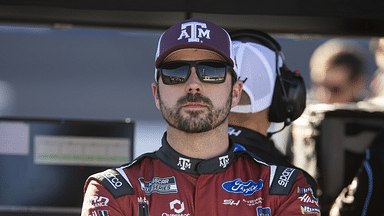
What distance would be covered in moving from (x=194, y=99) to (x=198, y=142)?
0.56ft

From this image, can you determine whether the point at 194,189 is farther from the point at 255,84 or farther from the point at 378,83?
the point at 378,83

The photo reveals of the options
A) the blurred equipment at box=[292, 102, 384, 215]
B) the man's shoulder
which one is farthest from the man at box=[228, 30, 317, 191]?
the blurred equipment at box=[292, 102, 384, 215]

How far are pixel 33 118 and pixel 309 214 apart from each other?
1907mm

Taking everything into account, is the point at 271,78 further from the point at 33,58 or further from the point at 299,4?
the point at 33,58

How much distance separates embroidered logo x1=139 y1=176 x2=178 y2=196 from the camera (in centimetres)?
174

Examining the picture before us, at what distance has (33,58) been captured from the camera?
3.00m

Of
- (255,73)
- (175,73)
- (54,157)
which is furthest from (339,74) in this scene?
(175,73)

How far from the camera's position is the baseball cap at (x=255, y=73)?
241 centimetres

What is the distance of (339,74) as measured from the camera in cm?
382

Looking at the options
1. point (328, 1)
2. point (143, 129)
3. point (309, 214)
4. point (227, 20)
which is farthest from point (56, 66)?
point (309, 214)

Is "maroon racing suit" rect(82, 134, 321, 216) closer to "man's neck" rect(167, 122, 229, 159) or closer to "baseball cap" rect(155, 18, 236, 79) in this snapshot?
"man's neck" rect(167, 122, 229, 159)

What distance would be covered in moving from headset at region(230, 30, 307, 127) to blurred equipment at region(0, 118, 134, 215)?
37.4 inches

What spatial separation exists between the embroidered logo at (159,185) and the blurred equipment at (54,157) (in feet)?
4.08

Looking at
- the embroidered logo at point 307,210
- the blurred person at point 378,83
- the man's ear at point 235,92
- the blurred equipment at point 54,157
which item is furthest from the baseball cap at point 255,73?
the blurred person at point 378,83
